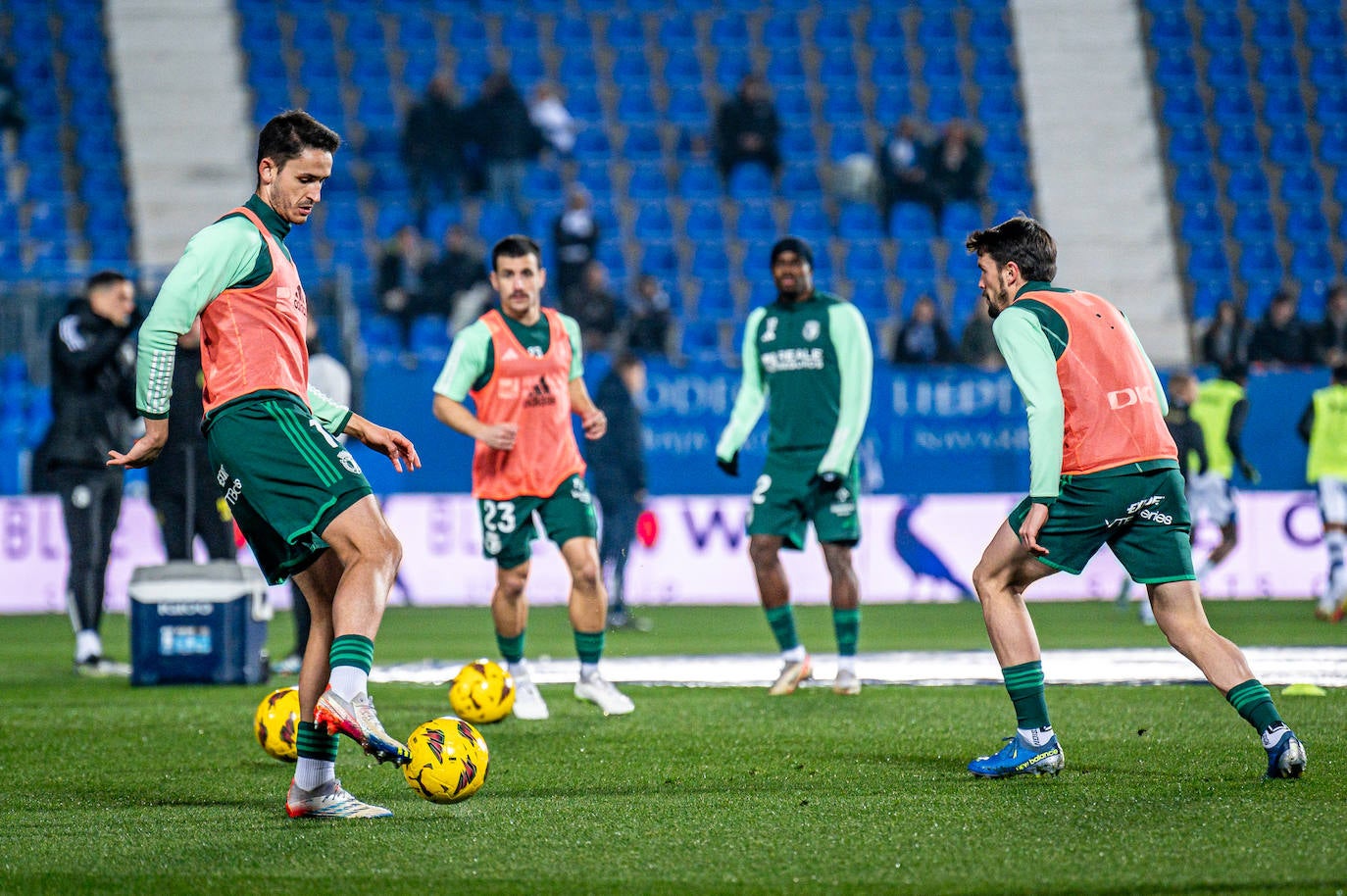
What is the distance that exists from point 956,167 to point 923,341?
3867 millimetres

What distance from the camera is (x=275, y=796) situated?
6020 mm

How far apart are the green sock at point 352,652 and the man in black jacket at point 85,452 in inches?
219

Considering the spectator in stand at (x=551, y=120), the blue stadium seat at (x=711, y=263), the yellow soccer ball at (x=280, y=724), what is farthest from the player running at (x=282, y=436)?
the spectator in stand at (x=551, y=120)

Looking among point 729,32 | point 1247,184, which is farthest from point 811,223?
point 1247,184

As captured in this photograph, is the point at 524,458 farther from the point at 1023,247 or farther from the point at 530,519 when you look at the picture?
the point at 1023,247

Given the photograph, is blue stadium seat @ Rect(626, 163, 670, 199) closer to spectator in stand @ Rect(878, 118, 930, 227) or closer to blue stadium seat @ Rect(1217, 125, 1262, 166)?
spectator in stand @ Rect(878, 118, 930, 227)

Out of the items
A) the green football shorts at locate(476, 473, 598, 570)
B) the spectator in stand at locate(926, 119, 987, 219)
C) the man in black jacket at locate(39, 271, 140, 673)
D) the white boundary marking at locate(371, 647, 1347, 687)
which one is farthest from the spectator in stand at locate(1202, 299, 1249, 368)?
the man in black jacket at locate(39, 271, 140, 673)

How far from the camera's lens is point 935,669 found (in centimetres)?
1019

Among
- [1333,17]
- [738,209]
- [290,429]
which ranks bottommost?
[290,429]

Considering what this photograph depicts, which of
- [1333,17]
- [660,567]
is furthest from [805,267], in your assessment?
[1333,17]

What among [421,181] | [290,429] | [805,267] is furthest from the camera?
[421,181]

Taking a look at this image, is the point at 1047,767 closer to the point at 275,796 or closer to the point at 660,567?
the point at 275,796

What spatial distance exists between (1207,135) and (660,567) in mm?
12587

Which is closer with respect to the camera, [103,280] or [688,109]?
[103,280]
